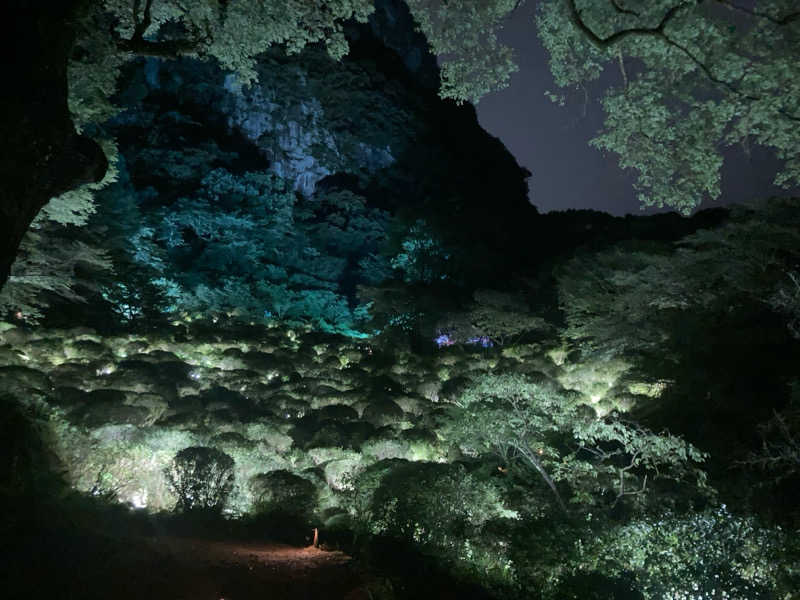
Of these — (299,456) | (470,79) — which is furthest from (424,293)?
(470,79)

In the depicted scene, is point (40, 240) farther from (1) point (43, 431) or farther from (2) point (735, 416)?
(2) point (735, 416)

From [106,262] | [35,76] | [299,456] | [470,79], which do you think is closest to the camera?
[35,76]

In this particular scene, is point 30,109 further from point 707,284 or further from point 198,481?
point 707,284

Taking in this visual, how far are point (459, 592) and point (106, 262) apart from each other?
1091 centimetres

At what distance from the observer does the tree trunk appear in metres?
2.19

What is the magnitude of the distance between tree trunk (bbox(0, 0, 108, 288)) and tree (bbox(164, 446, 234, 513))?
5680 millimetres

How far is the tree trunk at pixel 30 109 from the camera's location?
2.19 metres

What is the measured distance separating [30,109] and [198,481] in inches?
250

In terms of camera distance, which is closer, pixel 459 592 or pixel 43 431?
pixel 459 592

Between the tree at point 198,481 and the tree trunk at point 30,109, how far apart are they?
568 centimetres

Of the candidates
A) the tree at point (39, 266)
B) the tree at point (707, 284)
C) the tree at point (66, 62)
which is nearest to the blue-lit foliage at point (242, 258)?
the tree at point (39, 266)

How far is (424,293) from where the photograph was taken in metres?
18.1

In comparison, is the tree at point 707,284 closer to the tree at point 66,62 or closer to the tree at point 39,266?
the tree at point 66,62

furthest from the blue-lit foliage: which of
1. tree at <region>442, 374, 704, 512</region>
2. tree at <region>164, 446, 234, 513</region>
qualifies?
tree at <region>442, 374, 704, 512</region>
